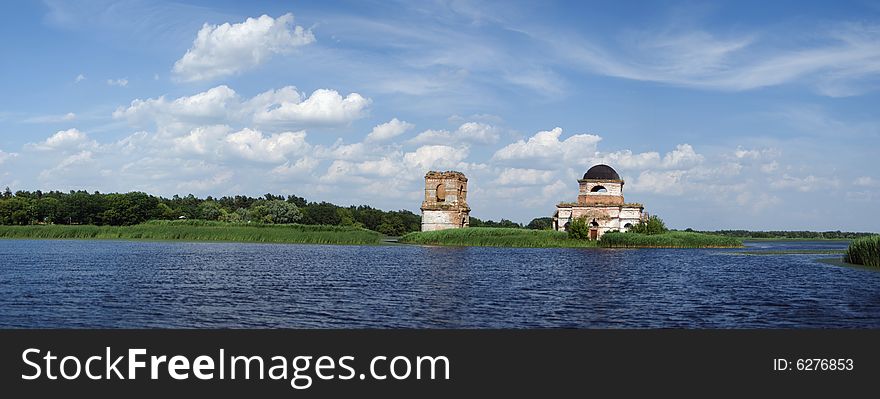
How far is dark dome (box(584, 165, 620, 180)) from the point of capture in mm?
84562

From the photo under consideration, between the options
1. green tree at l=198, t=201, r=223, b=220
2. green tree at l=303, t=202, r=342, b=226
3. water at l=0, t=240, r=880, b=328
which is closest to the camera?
water at l=0, t=240, r=880, b=328

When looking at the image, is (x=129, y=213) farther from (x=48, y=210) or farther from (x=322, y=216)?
(x=322, y=216)

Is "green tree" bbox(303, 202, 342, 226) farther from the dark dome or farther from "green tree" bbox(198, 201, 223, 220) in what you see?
the dark dome

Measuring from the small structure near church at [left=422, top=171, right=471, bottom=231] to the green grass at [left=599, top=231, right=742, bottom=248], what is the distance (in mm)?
18698

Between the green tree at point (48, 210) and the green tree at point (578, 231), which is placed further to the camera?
the green tree at point (48, 210)

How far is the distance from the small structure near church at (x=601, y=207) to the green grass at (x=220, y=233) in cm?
2307

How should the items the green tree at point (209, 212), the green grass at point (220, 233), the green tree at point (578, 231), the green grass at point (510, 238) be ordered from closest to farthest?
the green grass at point (510, 238) → the green tree at point (578, 231) → the green grass at point (220, 233) → the green tree at point (209, 212)

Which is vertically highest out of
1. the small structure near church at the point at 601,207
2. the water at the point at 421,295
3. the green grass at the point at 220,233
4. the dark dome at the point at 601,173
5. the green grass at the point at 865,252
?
the dark dome at the point at 601,173

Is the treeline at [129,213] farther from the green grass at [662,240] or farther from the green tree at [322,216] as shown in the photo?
the green grass at [662,240]

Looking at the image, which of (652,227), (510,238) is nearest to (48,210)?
(510,238)

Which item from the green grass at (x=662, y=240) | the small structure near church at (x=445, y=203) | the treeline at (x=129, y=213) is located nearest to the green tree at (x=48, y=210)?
the treeline at (x=129, y=213)

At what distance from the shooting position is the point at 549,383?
45.7 feet

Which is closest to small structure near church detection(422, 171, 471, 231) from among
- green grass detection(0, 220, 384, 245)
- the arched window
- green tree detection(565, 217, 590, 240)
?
the arched window

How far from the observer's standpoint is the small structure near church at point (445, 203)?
8250 centimetres
